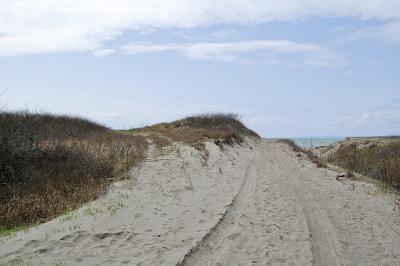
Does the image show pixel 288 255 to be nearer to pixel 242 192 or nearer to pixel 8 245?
pixel 8 245

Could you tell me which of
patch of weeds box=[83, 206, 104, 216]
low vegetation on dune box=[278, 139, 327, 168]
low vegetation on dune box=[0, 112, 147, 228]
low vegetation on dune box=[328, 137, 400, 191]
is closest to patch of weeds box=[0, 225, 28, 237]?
low vegetation on dune box=[0, 112, 147, 228]

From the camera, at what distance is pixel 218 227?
9.70 meters

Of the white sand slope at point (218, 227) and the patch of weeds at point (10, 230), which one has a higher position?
the white sand slope at point (218, 227)

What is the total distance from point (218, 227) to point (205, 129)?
28.1 meters

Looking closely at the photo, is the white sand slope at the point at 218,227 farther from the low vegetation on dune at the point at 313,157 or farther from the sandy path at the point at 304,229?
the low vegetation on dune at the point at 313,157

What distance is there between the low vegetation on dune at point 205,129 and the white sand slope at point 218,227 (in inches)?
564

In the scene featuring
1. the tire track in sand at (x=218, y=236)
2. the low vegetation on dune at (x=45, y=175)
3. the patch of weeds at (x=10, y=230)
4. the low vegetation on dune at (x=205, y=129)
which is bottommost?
the patch of weeds at (x=10, y=230)

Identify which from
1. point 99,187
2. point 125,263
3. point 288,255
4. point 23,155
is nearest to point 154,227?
point 125,263

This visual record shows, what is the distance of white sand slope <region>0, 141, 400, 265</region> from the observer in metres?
7.71

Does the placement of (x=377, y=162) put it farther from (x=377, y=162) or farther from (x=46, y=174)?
(x=46, y=174)

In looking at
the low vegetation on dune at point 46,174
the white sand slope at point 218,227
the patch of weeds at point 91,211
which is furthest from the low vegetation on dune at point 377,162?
the patch of weeds at point 91,211

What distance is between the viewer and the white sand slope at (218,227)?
303 inches

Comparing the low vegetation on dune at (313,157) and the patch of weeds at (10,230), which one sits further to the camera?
the low vegetation on dune at (313,157)

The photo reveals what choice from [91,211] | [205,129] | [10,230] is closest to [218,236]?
[91,211]
